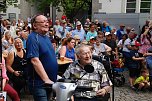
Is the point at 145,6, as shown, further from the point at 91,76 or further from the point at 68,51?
the point at 91,76

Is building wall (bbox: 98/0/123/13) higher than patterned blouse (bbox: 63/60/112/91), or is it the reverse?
building wall (bbox: 98/0/123/13)

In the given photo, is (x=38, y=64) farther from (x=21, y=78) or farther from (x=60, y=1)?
(x=60, y=1)

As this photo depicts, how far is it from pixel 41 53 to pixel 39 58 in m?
0.07

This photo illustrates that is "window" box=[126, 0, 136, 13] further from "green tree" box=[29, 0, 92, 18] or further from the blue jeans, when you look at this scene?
the blue jeans

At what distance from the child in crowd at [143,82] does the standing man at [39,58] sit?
466 centimetres

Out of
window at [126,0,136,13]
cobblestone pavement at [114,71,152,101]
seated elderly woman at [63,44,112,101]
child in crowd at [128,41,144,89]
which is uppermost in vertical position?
window at [126,0,136,13]

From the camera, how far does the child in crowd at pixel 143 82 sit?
8.56 metres

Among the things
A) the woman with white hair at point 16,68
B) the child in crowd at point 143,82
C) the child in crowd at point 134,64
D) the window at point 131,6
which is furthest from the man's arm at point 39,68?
the window at point 131,6

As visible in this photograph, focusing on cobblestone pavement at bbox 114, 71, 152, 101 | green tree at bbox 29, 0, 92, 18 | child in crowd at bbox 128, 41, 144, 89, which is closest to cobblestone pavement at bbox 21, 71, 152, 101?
cobblestone pavement at bbox 114, 71, 152, 101

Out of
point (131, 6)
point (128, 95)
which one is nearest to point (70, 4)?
point (131, 6)

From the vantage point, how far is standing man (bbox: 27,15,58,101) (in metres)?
4.19

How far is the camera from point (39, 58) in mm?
4266

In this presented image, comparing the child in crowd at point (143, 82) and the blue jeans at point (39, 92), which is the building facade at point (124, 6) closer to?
the child in crowd at point (143, 82)

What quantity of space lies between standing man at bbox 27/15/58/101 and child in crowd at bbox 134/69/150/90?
15.3 ft
